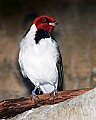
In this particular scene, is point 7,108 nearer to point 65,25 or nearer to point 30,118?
point 30,118

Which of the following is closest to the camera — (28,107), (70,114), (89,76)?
(70,114)

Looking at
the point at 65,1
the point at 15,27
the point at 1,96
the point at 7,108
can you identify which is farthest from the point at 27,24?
the point at 7,108

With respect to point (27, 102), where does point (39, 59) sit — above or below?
above

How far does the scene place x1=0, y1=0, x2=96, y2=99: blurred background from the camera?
14.2 ft

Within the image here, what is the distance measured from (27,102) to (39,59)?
31 cm

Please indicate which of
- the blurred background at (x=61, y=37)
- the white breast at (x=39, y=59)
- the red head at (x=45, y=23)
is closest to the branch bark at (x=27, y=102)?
the white breast at (x=39, y=59)

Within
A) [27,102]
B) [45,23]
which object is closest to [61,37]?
[45,23]

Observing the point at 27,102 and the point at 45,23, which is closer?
the point at 27,102

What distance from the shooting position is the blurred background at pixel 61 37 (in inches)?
170

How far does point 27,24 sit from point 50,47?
1.40 metres

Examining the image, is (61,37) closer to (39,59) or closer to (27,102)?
(39,59)

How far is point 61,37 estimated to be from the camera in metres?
4.37

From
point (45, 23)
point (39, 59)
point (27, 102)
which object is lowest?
point (27, 102)

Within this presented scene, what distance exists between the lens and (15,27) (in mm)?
4402
